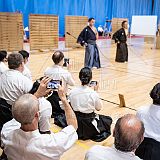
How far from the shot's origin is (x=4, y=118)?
8.94ft

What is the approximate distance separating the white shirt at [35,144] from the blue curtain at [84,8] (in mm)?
11244

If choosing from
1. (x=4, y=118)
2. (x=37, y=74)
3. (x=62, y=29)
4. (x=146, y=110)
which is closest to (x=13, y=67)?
(x=4, y=118)

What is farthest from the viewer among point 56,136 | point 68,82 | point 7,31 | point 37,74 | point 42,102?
point 7,31

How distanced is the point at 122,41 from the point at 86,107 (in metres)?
6.00

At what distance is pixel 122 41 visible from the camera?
28.8ft

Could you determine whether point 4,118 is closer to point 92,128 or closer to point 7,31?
point 92,128

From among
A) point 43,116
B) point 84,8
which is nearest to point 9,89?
point 43,116

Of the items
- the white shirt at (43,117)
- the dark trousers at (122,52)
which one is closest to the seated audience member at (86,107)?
the white shirt at (43,117)

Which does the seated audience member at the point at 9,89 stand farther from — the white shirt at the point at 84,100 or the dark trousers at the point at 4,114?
the white shirt at the point at 84,100

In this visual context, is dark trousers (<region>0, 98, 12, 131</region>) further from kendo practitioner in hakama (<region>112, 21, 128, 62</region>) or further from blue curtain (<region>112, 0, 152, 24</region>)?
blue curtain (<region>112, 0, 152, 24</region>)

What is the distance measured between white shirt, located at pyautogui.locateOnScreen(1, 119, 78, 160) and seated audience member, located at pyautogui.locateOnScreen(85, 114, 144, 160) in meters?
0.21

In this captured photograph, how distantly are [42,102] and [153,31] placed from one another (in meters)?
11.8

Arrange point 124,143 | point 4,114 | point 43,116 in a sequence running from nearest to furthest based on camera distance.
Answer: point 124,143, point 43,116, point 4,114

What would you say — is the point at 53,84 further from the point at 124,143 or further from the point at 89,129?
the point at 89,129
